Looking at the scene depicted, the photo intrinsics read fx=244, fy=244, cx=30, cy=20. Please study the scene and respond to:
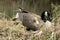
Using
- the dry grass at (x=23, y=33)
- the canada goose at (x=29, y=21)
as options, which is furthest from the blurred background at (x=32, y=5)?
the dry grass at (x=23, y=33)

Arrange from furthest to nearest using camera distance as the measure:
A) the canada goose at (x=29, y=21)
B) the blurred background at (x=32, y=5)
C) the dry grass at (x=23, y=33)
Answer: the blurred background at (x=32, y=5), the canada goose at (x=29, y=21), the dry grass at (x=23, y=33)

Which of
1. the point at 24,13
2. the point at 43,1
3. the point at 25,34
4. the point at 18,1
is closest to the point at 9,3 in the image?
the point at 18,1

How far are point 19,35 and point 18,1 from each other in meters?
4.57

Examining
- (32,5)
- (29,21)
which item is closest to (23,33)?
(29,21)

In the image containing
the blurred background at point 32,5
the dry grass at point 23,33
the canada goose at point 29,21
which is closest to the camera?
the dry grass at point 23,33

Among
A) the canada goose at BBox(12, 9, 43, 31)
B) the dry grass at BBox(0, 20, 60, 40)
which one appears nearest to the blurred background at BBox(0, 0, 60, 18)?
the canada goose at BBox(12, 9, 43, 31)

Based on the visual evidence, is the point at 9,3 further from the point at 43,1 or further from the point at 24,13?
the point at 24,13

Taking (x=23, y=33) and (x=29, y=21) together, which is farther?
(x=29, y=21)

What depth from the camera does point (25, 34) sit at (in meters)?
5.47

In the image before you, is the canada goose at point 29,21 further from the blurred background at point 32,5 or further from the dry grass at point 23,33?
the blurred background at point 32,5

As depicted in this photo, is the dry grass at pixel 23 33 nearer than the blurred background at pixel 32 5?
Yes

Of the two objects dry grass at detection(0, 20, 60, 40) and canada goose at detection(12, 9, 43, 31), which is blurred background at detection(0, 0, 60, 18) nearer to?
canada goose at detection(12, 9, 43, 31)

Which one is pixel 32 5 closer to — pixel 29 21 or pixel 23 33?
pixel 29 21

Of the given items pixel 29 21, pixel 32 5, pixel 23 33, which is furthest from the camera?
pixel 32 5
